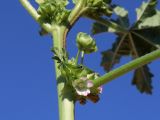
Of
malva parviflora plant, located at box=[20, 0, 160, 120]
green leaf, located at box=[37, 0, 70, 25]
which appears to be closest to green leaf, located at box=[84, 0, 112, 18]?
malva parviflora plant, located at box=[20, 0, 160, 120]

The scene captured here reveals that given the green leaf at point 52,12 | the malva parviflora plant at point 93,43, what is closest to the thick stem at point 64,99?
the malva parviflora plant at point 93,43

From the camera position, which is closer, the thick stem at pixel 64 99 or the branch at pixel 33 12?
the thick stem at pixel 64 99

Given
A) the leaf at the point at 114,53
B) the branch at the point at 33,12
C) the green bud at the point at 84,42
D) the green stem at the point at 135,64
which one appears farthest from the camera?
the leaf at the point at 114,53

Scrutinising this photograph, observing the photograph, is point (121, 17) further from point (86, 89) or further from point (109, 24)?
point (86, 89)

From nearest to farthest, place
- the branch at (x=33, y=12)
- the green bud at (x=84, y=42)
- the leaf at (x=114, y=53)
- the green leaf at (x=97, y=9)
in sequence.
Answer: the green bud at (x=84, y=42)
the branch at (x=33, y=12)
the green leaf at (x=97, y=9)
the leaf at (x=114, y=53)

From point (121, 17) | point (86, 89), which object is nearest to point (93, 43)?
point (86, 89)

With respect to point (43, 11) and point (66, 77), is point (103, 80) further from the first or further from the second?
point (43, 11)

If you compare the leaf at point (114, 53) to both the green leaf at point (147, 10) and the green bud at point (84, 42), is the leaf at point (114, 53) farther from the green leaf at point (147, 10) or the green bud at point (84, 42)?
the green bud at point (84, 42)
